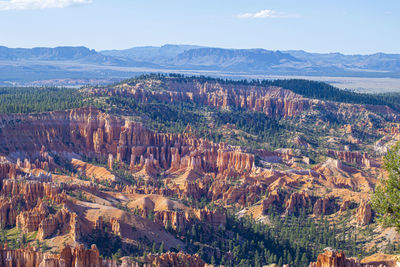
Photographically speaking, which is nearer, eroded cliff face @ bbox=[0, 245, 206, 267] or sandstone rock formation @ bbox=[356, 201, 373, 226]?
eroded cliff face @ bbox=[0, 245, 206, 267]

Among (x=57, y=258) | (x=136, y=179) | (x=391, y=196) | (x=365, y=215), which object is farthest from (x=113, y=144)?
(x=391, y=196)

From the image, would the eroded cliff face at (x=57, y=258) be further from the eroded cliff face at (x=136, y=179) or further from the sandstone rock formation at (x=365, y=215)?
the sandstone rock formation at (x=365, y=215)

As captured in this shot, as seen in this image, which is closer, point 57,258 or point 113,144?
point 57,258

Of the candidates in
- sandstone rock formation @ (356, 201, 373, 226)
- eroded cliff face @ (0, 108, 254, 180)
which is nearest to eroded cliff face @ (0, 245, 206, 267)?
sandstone rock formation @ (356, 201, 373, 226)

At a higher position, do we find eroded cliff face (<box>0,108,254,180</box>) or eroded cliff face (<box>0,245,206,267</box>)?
eroded cliff face (<box>0,245,206,267</box>)

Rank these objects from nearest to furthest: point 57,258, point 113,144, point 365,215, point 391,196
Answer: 1. point 391,196
2. point 57,258
3. point 365,215
4. point 113,144

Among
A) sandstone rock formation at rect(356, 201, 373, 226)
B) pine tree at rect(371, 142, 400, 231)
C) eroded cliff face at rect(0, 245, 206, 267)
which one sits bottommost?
sandstone rock formation at rect(356, 201, 373, 226)

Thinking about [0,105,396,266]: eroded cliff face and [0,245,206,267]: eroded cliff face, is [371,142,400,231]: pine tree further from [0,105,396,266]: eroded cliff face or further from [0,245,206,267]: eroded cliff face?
[0,105,396,266]: eroded cliff face

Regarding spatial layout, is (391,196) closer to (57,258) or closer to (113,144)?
(57,258)

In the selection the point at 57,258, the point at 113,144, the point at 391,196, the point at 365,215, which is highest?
the point at 391,196

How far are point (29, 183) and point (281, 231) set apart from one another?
41.3m

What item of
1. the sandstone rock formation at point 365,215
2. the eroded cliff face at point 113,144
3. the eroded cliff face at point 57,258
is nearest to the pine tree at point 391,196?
the eroded cliff face at point 57,258

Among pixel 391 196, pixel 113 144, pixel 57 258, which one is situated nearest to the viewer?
pixel 391 196

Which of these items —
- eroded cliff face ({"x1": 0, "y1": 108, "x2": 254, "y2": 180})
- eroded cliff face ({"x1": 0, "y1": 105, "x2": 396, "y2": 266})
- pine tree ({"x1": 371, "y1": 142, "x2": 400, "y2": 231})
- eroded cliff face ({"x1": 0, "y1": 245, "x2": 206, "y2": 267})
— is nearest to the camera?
pine tree ({"x1": 371, "y1": 142, "x2": 400, "y2": 231})
